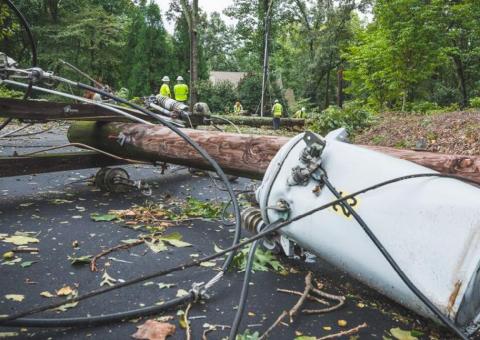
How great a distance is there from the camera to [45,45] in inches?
885

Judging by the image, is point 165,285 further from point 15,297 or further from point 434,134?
Result: point 434,134

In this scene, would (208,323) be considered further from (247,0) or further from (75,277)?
(247,0)

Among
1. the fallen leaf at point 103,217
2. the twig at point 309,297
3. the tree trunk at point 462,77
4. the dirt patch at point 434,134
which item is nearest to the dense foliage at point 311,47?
the tree trunk at point 462,77

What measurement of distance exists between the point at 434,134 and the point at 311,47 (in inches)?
914

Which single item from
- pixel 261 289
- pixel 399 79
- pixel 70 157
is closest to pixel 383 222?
pixel 261 289

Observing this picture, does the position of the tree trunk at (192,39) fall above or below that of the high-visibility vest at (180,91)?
above

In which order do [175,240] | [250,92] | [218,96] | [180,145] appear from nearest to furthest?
[175,240], [180,145], [218,96], [250,92]

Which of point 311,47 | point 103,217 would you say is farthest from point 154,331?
point 311,47

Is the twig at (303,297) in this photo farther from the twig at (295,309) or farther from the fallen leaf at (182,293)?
the fallen leaf at (182,293)

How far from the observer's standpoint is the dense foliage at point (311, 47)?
14.4 meters

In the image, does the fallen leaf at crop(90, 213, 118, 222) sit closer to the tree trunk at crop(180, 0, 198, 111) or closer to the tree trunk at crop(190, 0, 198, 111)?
the tree trunk at crop(190, 0, 198, 111)

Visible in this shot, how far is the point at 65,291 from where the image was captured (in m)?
1.83

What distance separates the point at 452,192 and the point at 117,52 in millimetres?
28035

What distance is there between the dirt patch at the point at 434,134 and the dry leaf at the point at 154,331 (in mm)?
5417
